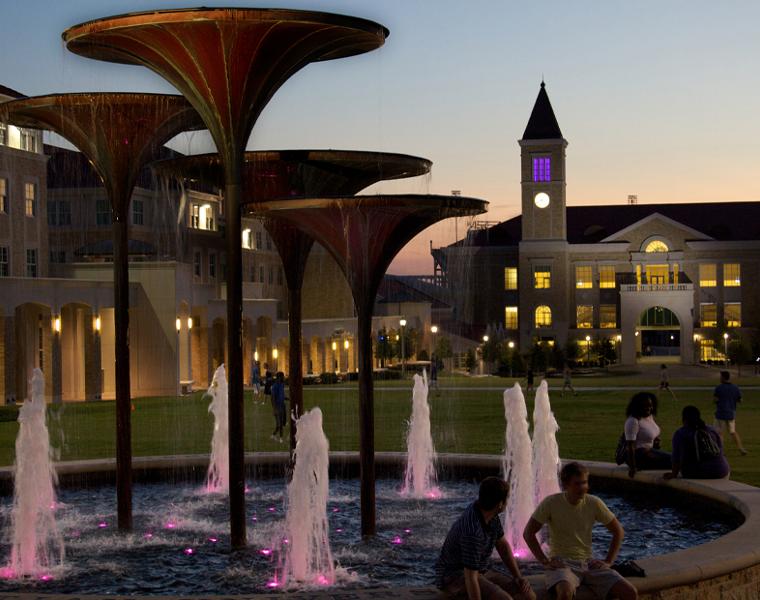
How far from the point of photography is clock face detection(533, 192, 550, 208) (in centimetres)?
9119

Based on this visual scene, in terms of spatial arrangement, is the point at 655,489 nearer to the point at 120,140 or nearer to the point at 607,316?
the point at 120,140

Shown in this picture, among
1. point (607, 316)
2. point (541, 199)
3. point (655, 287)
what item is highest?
point (541, 199)

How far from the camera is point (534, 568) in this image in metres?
11.8

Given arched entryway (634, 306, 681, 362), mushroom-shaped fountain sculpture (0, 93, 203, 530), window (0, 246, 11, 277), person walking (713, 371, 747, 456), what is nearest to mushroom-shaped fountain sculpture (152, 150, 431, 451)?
mushroom-shaped fountain sculpture (0, 93, 203, 530)

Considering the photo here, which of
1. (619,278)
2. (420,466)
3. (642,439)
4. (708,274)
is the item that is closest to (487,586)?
(642,439)

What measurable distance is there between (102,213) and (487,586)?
57.4m

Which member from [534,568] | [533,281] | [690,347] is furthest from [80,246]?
[534,568]

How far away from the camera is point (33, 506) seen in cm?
1299

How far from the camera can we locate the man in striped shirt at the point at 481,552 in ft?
27.8

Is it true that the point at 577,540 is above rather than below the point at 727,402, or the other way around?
below

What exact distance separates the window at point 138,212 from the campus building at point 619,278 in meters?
30.3

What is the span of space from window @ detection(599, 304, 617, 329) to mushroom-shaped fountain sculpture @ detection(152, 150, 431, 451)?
76873mm

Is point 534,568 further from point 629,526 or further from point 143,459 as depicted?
point 143,459

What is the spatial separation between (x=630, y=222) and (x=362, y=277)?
8783cm
